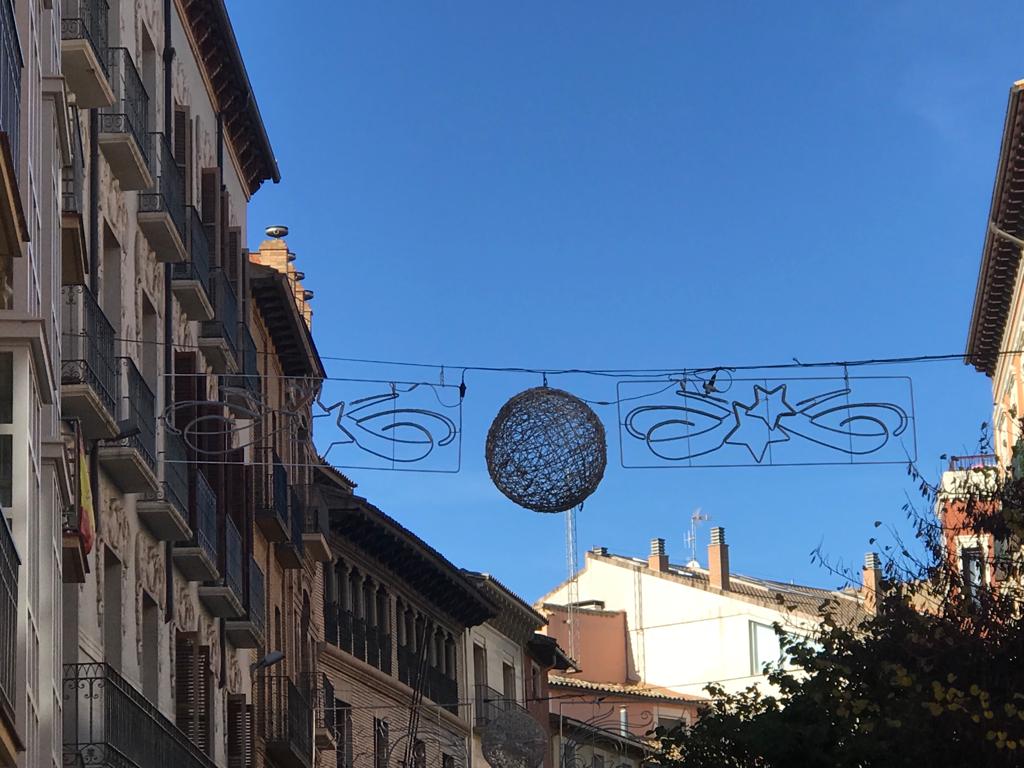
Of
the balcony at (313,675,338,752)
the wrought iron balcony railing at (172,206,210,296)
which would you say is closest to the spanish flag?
the wrought iron balcony railing at (172,206,210,296)

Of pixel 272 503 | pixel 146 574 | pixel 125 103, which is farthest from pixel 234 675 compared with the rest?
pixel 125 103

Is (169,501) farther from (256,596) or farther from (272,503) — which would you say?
(272,503)

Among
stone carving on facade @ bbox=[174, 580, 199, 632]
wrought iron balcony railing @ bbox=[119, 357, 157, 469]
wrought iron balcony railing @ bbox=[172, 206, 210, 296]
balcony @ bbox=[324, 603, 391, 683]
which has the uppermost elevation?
wrought iron balcony railing @ bbox=[172, 206, 210, 296]

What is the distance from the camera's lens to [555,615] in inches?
2822

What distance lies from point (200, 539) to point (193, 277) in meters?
3.03

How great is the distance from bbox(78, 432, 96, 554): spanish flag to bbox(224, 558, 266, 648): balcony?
9.51 meters

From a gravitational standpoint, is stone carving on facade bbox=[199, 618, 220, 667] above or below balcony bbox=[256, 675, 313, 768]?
above

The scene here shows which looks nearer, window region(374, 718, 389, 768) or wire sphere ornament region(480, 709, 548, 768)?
window region(374, 718, 389, 768)

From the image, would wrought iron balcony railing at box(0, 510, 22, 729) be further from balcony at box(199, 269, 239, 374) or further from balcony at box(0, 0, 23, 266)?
balcony at box(199, 269, 239, 374)

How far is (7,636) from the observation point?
13930mm

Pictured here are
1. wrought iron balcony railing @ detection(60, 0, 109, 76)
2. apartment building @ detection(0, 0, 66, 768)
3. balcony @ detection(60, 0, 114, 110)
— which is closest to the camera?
apartment building @ detection(0, 0, 66, 768)

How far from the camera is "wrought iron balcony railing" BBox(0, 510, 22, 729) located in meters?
13.4

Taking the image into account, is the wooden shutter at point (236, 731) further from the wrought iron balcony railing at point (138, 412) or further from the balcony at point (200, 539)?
the wrought iron balcony railing at point (138, 412)

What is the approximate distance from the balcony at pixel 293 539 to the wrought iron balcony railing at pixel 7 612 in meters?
22.8
